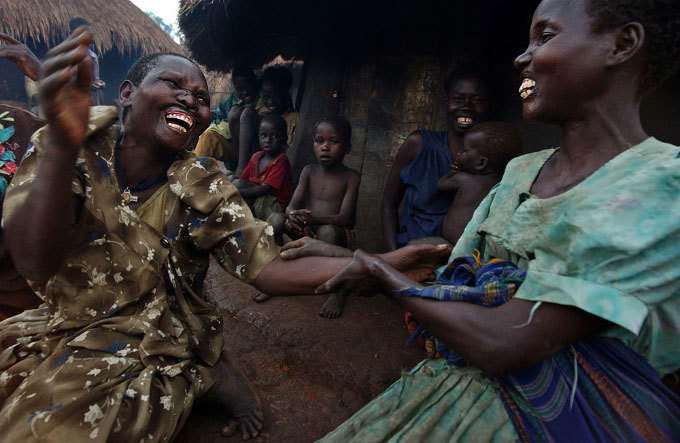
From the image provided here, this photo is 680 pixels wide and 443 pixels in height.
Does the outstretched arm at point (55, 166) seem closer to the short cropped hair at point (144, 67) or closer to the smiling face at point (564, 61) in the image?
the short cropped hair at point (144, 67)

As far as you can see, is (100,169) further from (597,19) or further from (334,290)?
(597,19)

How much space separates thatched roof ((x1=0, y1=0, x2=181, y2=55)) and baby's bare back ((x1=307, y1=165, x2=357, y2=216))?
34.8 feet

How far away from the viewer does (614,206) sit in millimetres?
990

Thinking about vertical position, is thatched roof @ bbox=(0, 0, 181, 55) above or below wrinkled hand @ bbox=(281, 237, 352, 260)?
above

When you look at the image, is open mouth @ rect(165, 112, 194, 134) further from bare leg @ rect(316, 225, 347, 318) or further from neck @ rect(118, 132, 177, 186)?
bare leg @ rect(316, 225, 347, 318)

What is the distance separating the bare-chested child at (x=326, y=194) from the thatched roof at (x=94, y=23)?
1053 cm

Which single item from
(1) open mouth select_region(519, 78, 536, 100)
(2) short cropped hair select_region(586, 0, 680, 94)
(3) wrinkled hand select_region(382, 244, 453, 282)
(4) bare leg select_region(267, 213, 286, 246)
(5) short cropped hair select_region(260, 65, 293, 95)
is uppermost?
(2) short cropped hair select_region(586, 0, 680, 94)

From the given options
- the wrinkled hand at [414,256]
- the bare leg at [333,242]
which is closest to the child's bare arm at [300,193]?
the bare leg at [333,242]

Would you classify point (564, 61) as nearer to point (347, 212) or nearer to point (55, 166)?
point (55, 166)

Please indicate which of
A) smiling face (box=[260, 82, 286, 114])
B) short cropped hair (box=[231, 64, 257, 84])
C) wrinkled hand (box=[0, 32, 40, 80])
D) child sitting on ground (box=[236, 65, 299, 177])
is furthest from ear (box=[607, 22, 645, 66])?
short cropped hair (box=[231, 64, 257, 84])

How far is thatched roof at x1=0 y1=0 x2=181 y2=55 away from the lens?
9.91 meters

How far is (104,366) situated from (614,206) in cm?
165

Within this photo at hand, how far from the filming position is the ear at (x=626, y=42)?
114 cm

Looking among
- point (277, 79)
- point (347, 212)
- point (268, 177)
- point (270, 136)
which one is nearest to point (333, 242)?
point (347, 212)
